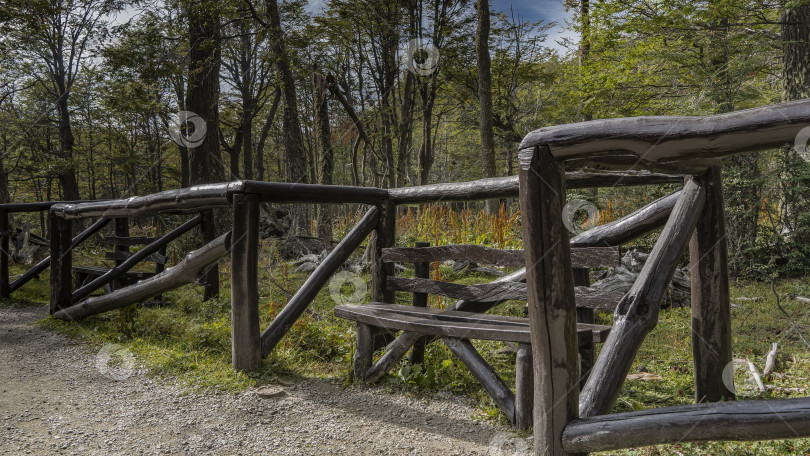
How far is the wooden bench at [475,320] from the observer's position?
8.97ft

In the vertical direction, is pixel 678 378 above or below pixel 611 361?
below

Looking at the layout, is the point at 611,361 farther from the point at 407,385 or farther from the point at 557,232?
the point at 407,385

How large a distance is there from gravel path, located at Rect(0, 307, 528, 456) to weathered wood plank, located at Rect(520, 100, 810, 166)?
150 cm

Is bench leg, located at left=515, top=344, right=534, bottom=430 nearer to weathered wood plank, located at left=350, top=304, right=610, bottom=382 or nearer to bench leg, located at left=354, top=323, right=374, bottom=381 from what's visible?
weathered wood plank, located at left=350, top=304, right=610, bottom=382

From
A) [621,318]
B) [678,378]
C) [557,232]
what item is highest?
[557,232]

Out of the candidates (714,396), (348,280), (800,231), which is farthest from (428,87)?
(714,396)

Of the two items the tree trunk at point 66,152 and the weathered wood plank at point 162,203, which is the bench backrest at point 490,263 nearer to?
the weathered wood plank at point 162,203

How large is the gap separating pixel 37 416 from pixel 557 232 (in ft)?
10.2

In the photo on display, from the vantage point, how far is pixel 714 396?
9.36ft

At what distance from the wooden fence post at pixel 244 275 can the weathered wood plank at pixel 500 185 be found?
1.20 meters

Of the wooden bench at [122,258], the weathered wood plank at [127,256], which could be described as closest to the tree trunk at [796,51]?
the weathered wood plank at [127,256]

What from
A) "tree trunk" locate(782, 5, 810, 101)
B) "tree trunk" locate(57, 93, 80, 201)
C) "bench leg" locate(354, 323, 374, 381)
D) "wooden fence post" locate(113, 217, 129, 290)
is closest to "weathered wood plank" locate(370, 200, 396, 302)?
"bench leg" locate(354, 323, 374, 381)

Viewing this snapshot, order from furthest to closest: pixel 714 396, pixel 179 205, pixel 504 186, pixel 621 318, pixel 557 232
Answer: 1. pixel 179 205
2. pixel 504 186
3. pixel 714 396
4. pixel 621 318
5. pixel 557 232

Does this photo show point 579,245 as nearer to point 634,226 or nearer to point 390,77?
point 634,226
